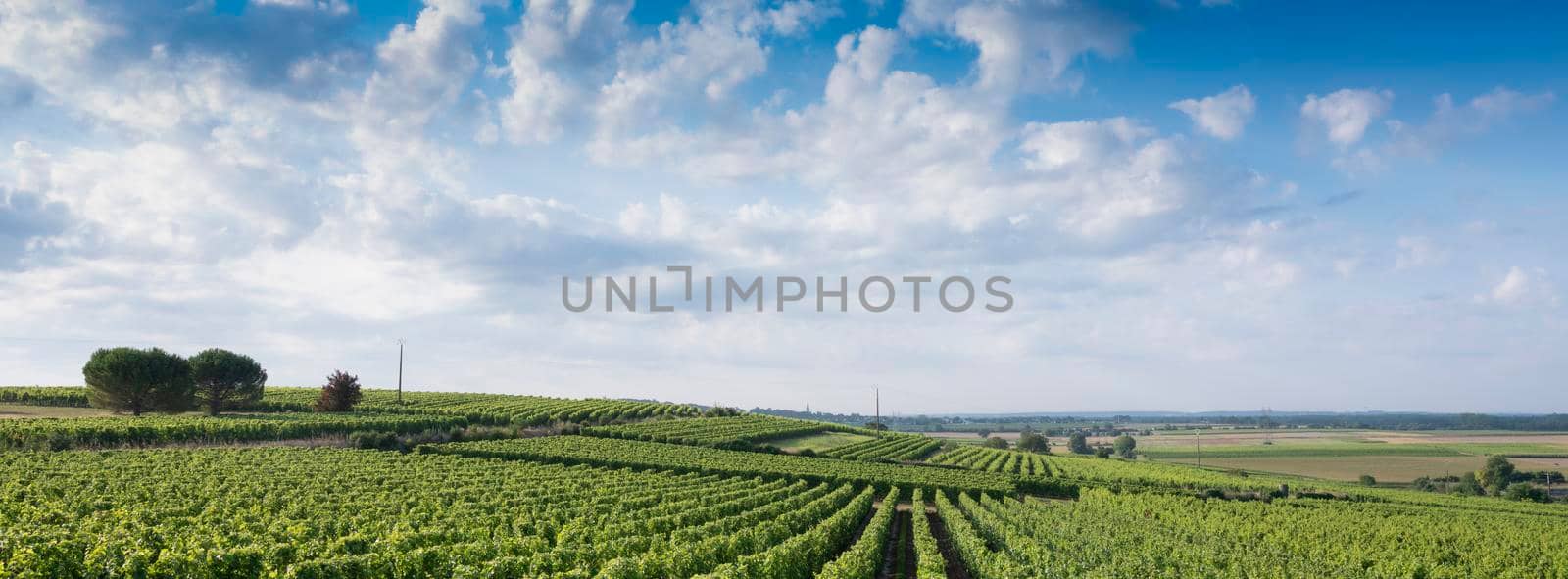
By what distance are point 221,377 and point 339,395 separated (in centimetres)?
1126

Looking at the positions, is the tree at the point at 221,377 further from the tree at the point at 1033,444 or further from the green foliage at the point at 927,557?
Result: the tree at the point at 1033,444

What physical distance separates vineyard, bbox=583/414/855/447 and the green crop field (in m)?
3.46

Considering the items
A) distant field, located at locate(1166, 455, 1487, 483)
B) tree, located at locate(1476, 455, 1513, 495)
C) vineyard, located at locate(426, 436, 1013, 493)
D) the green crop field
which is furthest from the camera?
distant field, located at locate(1166, 455, 1487, 483)

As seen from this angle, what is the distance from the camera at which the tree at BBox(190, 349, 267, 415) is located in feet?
266

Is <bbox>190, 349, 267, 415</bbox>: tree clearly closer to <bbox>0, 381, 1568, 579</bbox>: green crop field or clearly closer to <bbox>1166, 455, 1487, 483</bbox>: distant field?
<bbox>0, 381, 1568, 579</bbox>: green crop field

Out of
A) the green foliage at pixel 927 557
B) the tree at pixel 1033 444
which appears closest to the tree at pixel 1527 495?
the tree at pixel 1033 444

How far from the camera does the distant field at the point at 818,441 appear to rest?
91.4 m

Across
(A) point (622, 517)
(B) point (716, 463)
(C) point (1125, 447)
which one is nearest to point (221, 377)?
(B) point (716, 463)

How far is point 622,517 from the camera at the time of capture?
2877cm

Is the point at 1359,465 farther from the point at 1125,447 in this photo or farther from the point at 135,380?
the point at 135,380

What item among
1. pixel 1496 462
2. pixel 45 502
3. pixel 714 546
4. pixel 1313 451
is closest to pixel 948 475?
pixel 714 546

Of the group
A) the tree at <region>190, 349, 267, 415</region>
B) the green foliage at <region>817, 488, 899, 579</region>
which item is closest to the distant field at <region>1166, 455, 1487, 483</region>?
the green foliage at <region>817, 488, 899, 579</region>

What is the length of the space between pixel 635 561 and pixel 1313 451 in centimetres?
18339

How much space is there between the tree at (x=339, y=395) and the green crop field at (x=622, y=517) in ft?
32.8
